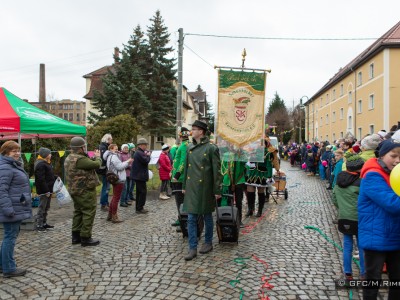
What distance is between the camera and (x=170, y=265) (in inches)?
191

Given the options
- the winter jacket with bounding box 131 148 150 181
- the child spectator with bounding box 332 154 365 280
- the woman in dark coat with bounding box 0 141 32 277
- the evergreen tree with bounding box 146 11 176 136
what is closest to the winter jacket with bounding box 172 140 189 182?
the winter jacket with bounding box 131 148 150 181

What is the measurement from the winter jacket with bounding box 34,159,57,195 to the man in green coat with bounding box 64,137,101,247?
1277 millimetres

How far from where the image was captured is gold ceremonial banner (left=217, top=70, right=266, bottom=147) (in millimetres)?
6895

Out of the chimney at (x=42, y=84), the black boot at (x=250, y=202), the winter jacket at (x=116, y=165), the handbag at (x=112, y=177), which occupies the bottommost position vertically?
the black boot at (x=250, y=202)

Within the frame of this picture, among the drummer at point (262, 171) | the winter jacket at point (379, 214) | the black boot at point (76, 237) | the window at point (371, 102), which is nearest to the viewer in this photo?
the winter jacket at point (379, 214)

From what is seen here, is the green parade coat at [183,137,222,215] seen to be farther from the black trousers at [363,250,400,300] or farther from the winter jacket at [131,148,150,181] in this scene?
the winter jacket at [131,148,150,181]

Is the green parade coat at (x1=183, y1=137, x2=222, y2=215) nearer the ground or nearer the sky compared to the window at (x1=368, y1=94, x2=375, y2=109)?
nearer the ground

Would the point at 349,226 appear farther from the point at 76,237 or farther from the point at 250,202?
the point at 76,237

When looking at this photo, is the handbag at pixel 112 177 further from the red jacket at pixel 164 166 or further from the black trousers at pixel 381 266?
the black trousers at pixel 381 266

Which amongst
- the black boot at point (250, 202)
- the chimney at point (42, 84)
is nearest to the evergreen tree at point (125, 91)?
the chimney at point (42, 84)

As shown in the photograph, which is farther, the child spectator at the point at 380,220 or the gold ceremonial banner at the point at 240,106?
the gold ceremonial banner at the point at 240,106

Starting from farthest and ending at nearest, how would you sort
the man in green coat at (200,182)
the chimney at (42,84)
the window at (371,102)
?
the chimney at (42,84), the window at (371,102), the man in green coat at (200,182)

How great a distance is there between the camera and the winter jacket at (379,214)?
2.88 m

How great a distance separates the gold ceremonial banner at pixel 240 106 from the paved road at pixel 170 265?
1.88 meters
